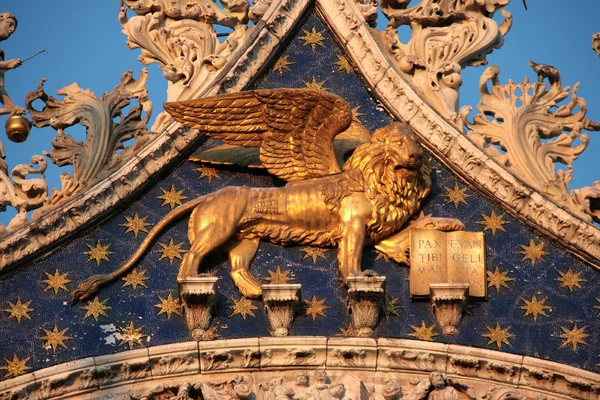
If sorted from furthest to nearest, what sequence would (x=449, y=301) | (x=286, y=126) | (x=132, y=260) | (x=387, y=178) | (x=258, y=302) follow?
(x=286, y=126) → (x=387, y=178) → (x=132, y=260) → (x=258, y=302) → (x=449, y=301)

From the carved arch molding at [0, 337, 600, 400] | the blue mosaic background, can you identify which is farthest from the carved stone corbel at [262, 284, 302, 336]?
the carved arch molding at [0, 337, 600, 400]

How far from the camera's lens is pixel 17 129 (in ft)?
63.8

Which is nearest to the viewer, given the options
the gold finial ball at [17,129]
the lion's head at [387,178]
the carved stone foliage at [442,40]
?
the lion's head at [387,178]

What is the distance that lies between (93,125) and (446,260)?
3438 millimetres

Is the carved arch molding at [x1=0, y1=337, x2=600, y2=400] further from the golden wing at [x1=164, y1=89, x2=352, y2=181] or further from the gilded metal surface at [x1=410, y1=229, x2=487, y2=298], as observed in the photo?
the golden wing at [x1=164, y1=89, x2=352, y2=181]

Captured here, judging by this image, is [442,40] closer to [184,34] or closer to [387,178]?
[387,178]

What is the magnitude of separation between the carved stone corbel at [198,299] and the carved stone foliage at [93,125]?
1580 millimetres

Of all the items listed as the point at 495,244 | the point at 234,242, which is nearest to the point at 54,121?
the point at 234,242

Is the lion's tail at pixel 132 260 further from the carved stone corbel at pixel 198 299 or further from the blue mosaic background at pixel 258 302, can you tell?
the carved stone corbel at pixel 198 299

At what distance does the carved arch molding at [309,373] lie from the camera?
17703mm

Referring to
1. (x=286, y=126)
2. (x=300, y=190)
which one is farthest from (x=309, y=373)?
(x=286, y=126)

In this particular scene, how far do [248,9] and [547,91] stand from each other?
2.88m

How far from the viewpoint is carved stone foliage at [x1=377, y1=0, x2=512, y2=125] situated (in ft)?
65.7

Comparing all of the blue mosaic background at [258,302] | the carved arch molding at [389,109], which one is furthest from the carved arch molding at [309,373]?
the carved arch molding at [389,109]
